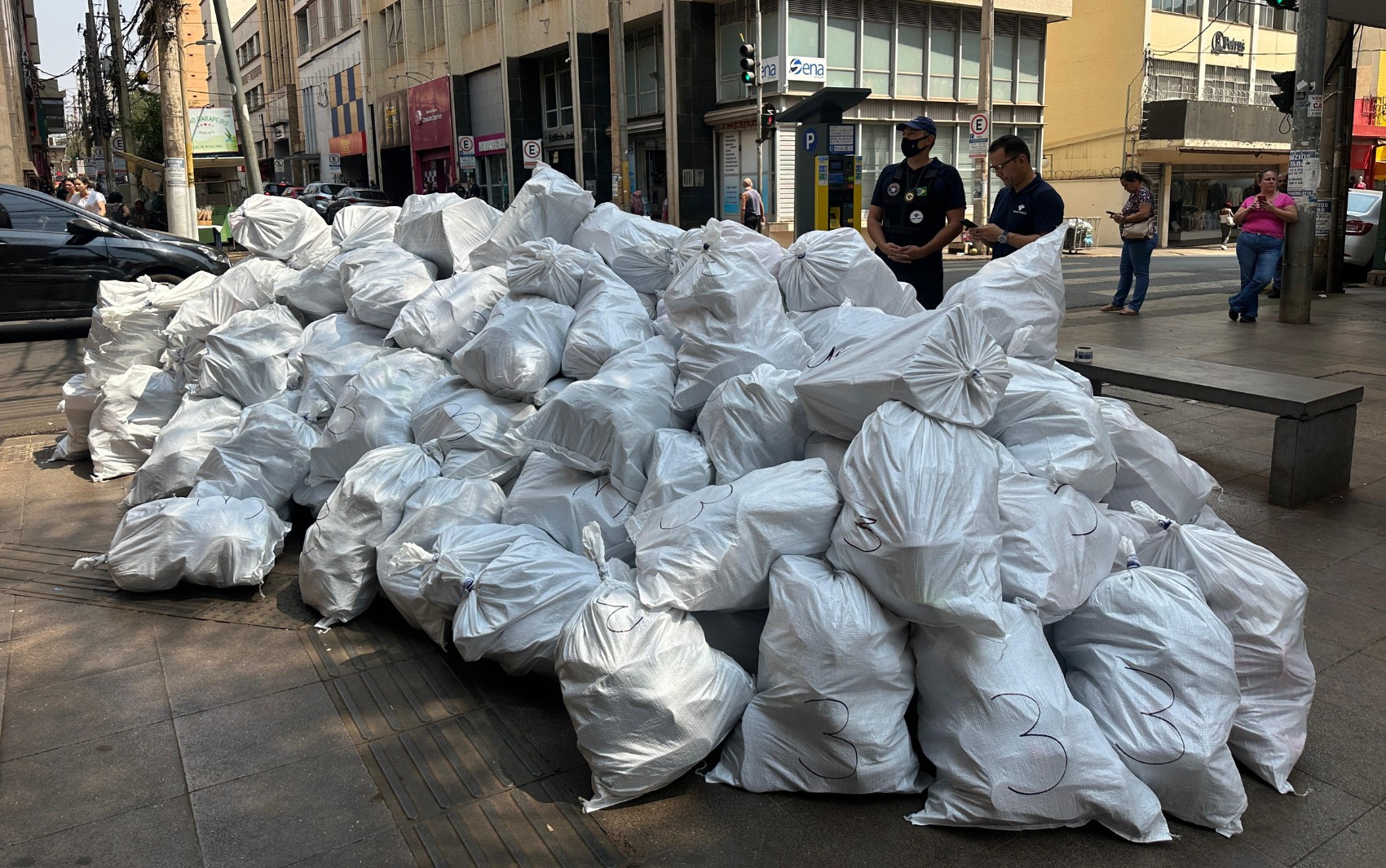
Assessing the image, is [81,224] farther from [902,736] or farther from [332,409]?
[902,736]

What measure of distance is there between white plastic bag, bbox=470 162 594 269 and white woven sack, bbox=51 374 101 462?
2.85m

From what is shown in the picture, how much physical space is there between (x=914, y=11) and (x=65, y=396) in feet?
79.5

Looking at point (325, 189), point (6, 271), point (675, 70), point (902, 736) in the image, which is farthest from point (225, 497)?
point (325, 189)

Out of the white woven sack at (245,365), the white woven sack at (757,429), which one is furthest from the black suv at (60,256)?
the white woven sack at (757,429)

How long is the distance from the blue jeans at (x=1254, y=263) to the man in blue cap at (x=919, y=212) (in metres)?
5.92

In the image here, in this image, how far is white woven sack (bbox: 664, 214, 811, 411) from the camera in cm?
364

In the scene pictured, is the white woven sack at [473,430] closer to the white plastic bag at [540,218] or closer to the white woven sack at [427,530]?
the white woven sack at [427,530]

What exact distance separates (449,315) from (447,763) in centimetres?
257

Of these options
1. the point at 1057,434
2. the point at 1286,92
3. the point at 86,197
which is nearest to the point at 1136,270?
the point at 1286,92

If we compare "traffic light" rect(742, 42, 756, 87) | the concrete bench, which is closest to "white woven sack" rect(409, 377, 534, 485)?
the concrete bench

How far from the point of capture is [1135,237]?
35.5 ft

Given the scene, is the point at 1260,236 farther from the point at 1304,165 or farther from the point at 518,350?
the point at 518,350

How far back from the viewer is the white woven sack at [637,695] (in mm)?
2541

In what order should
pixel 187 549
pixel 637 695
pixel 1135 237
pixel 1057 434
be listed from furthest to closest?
1. pixel 1135 237
2. pixel 187 549
3. pixel 1057 434
4. pixel 637 695
